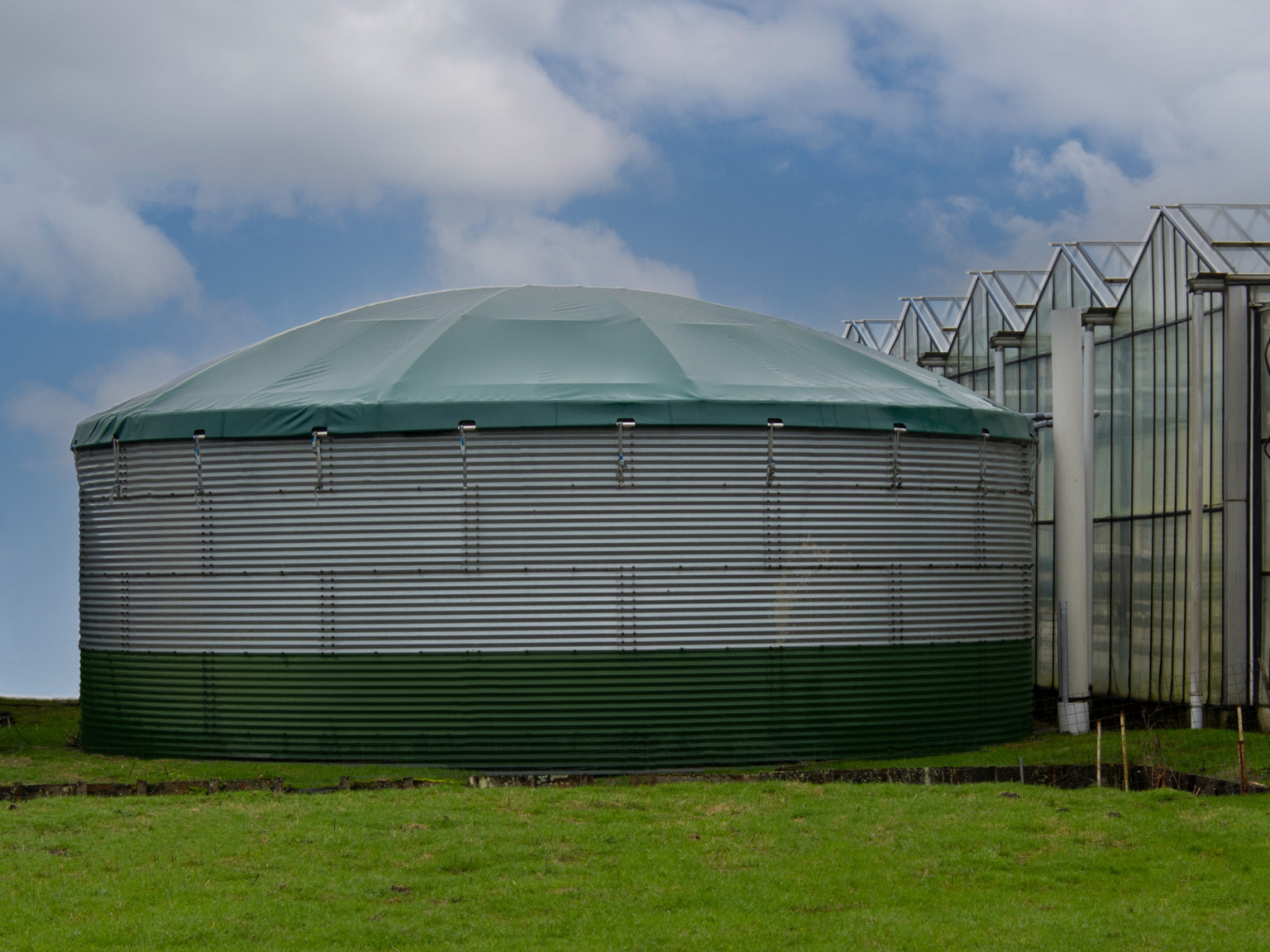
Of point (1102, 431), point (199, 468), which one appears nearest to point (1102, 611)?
point (1102, 431)

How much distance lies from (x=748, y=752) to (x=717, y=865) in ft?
20.4

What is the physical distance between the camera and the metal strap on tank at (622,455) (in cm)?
1866

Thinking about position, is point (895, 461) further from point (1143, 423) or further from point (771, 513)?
point (1143, 423)

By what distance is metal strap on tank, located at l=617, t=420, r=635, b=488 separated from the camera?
1866cm

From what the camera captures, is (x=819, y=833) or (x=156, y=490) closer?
(x=819, y=833)

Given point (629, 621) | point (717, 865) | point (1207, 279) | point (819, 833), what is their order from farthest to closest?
point (1207, 279) → point (629, 621) → point (819, 833) → point (717, 865)

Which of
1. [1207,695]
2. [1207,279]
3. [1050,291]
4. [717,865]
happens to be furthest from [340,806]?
[1050,291]

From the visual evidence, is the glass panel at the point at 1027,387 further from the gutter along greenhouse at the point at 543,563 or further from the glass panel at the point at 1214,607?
the gutter along greenhouse at the point at 543,563

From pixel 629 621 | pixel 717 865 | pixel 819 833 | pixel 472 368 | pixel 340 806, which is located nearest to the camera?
pixel 717 865

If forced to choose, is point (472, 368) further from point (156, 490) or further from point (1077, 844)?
point (1077, 844)

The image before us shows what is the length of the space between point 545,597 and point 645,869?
6.43 meters

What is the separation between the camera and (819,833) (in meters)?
14.0

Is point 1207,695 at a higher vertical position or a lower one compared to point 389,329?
lower

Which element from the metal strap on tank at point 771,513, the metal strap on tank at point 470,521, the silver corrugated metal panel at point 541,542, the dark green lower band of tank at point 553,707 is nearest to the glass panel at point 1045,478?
the silver corrugated metal panel at point 541,542
